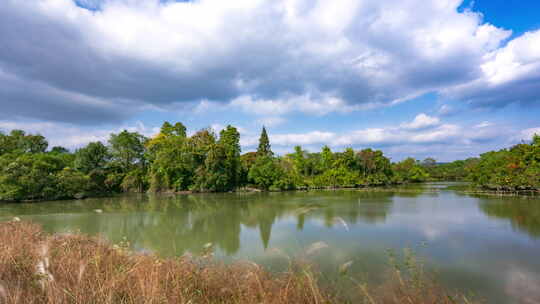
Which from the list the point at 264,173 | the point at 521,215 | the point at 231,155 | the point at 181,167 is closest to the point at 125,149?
the point at 181,167

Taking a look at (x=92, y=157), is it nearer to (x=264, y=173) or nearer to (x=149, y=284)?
(x=264, y=173)

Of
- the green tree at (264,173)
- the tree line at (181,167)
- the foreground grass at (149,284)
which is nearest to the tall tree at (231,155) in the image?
the tree line at (181,167)

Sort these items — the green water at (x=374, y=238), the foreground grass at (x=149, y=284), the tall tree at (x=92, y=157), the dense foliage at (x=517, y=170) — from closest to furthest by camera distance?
1. the foreground grass at (x=149, y=284)
2. the green water at (x=374, y=238)
3. the dense foliage at (x=517, y=170)
4. the tall tree at (x=92, y=157)

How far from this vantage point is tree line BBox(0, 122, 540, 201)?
24.1 metres

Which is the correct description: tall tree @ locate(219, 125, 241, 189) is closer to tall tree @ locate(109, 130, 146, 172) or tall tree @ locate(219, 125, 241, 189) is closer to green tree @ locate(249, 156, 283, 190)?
green tree @ locate(249, 156, 283, 190)

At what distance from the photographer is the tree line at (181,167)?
79.2 ft

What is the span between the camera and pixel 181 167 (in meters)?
35.5

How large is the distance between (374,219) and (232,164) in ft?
84.9

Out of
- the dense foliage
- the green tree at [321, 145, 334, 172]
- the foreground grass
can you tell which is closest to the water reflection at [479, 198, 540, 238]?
the dense foliage

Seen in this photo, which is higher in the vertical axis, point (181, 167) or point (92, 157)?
point (92, 157)

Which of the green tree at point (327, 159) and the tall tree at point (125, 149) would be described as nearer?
the tall tree at point (125, 149)

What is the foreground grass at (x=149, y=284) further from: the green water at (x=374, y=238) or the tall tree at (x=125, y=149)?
the tall tree at (x=125, y=149)

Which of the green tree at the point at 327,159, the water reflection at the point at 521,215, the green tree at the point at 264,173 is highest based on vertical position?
the green tree at the point at 327,159

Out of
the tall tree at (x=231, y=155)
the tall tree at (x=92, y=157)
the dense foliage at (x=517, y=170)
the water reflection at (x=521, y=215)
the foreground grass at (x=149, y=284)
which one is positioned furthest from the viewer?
the tall tree at (x=231, y=155)
